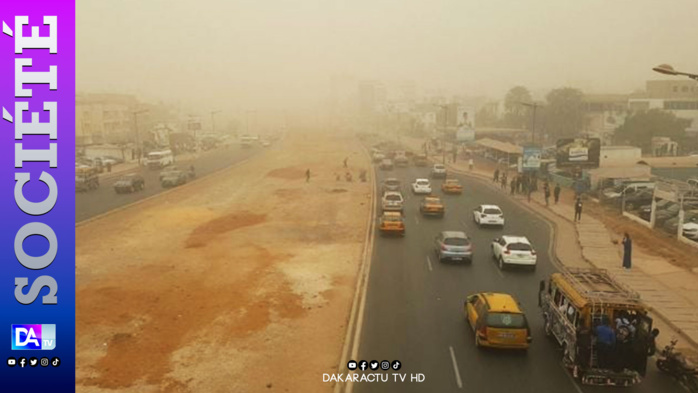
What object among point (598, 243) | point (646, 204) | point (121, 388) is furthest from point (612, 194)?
point (121, 388)

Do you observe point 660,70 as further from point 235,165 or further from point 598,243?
point 235,165

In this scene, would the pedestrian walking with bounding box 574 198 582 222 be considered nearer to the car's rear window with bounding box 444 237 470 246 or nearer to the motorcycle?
the car's rear window with bounding box 444 237 470 246

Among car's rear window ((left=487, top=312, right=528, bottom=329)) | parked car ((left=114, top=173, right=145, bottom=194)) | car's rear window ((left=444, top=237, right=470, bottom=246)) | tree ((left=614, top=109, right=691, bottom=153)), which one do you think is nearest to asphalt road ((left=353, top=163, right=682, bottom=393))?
car's rear window ((left=487, top=312, right=528, bottom=329))

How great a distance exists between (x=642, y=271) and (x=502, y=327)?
489 inches

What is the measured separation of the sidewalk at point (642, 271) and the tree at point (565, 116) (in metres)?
74.3

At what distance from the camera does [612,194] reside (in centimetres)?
4088

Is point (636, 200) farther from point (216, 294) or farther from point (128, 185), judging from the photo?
point (128, 185)

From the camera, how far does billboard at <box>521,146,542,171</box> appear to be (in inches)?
1854

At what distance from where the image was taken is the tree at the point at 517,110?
13550 cm

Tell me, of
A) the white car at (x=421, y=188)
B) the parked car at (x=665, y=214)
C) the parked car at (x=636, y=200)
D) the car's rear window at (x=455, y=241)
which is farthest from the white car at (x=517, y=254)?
the white car at (x=421, y=188)

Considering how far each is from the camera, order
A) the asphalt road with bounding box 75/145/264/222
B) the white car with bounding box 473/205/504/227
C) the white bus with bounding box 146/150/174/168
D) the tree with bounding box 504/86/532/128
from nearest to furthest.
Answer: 1. the white car with bounding box 473/205/504/227
2. the asphalt road with bounding box 75/145/264/222
3. the white bus with bounding box 146/150/174/168
4. the tree with bounding box 504/86/532/128

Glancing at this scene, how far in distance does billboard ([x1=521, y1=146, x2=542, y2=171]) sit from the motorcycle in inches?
1323

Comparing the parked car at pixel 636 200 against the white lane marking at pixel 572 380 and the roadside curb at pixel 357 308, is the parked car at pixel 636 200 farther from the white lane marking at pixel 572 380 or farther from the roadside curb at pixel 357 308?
the white lane marking at pixel 572 380

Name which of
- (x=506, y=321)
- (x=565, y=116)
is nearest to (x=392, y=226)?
(x=506, y=321)
